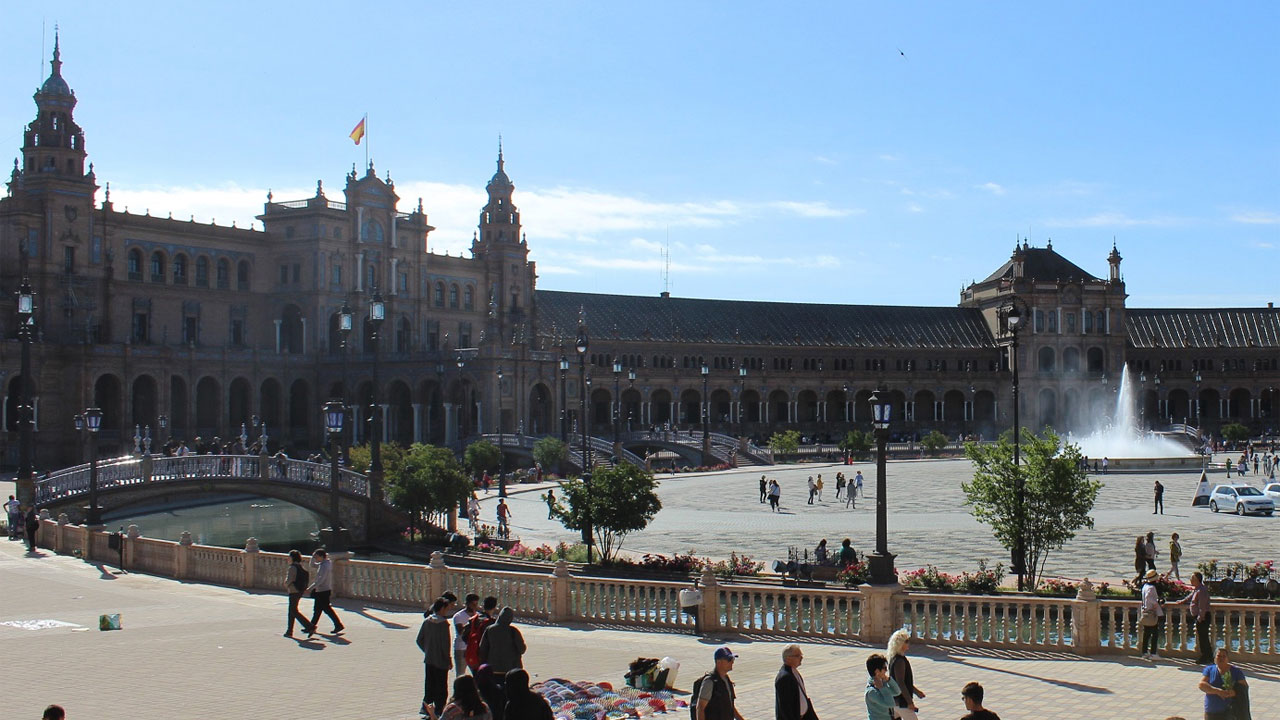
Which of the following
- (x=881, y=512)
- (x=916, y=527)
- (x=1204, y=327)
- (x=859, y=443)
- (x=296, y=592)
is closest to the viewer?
(x=296, y=592)

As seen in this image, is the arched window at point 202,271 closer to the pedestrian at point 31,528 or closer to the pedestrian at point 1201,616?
the pedestrian at point 31,528

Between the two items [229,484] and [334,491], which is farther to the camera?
[229,484]

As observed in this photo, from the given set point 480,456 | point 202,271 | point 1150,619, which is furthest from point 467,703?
point 202,271

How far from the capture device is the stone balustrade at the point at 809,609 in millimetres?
19688

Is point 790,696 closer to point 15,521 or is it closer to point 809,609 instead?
point 809,609

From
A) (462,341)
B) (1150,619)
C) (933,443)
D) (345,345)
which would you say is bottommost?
(1150,619)

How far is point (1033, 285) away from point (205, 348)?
264 feet

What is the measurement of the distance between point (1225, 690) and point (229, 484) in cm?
3891

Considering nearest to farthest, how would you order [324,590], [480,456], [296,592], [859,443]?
1. [296,592]
2. [324,590]
3. [480,456]
4. [859,443]

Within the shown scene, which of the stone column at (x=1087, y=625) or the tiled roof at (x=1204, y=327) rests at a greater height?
the tiled roof at (x=1204, y=327)

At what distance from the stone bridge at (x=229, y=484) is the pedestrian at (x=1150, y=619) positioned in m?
31.2

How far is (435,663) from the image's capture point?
15.7m

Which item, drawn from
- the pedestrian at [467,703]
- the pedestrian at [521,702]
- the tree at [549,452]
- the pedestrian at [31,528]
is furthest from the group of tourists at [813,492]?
the pedestrian at [467,703]

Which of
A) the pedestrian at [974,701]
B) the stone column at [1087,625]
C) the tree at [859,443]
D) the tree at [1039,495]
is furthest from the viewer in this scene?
the tree at [859,443]
